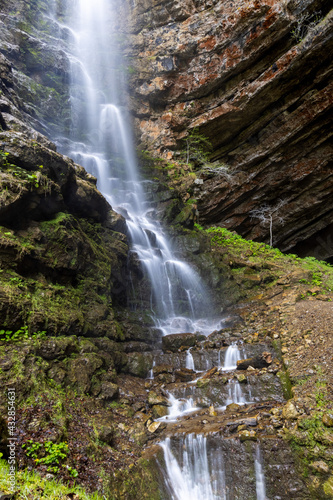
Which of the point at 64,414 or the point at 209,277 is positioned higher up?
the point at 209,277

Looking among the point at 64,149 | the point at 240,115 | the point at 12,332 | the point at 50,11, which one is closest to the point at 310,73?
the point at 240,115

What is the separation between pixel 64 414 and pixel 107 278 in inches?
171

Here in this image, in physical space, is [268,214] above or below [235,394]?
above

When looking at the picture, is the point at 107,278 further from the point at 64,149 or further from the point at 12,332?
the point at 64,149

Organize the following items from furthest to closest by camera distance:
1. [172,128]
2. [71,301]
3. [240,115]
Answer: [172,128] < [240,115] < [71,301]

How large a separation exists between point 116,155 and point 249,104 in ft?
32.1

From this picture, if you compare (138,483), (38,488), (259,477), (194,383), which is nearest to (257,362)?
(194,383)

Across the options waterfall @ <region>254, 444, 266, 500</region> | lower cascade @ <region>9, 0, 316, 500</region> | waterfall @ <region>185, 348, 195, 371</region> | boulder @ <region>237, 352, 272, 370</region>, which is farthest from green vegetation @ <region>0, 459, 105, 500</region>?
waterfall @ <region>185, 348, 195, 371</region>

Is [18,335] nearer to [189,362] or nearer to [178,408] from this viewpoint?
[178,408]

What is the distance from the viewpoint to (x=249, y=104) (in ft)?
52.3

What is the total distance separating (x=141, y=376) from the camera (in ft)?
23.4

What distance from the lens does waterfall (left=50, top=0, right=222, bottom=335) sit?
37.4 feet

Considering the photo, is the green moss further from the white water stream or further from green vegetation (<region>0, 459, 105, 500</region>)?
green vegetation (<region>0, 459, 105, 500</region>)

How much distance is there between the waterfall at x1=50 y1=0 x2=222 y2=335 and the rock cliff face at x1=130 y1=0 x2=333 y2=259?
8.56 feet
